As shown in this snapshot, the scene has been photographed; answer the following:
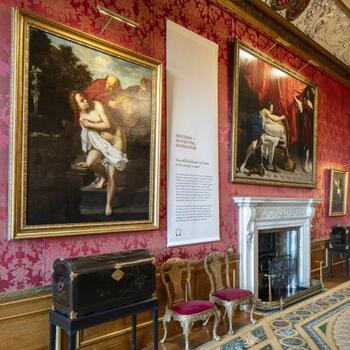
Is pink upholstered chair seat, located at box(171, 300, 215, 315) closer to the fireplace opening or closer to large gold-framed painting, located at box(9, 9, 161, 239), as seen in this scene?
large gold-framed painting, located at box(9, 9, 161, 239)

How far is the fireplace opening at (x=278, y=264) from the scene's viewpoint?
6.41m

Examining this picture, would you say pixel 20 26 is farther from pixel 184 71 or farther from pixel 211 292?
pixel 211 292

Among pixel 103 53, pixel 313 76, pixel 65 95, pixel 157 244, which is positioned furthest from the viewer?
pixel 313 76

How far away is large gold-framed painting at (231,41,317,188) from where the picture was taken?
591 centimetres

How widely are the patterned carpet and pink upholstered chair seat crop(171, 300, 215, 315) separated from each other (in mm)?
417

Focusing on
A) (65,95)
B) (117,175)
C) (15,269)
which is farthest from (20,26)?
(15,269)

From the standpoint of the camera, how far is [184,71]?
16.6 ft

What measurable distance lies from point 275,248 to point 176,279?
298 centimetres

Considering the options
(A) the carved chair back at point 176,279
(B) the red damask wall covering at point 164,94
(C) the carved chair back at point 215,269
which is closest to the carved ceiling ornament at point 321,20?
(B) the red damask wall covering at point 164,94

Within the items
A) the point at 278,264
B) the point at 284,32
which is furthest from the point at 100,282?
the point at 284,32

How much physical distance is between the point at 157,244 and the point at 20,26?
279cm

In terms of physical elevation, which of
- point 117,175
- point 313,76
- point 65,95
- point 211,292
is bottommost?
point 211,292

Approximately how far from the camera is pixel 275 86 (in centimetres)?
676

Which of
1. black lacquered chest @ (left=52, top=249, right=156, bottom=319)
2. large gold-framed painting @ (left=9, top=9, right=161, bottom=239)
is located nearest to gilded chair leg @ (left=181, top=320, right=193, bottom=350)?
black lacquered chest @ (left=52, top=249, right=156, bottom=319)
